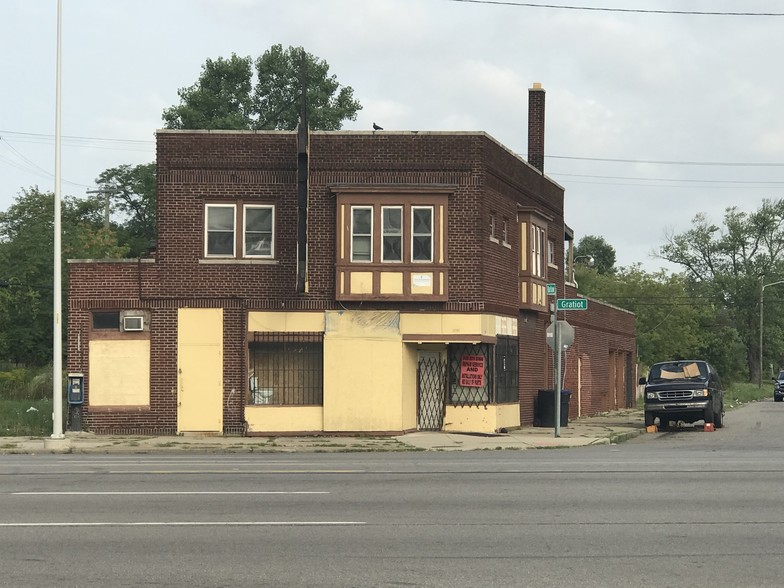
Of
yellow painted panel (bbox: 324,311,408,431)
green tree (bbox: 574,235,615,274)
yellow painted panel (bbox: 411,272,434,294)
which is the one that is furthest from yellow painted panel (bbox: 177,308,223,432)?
green tree (bbox: 574,235,615,274)

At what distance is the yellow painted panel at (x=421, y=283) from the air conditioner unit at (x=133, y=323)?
6.89 m

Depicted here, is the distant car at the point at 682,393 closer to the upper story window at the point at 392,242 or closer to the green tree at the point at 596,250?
the upper story window at the point at 392,242

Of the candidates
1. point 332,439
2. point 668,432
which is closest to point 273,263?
point 332,439

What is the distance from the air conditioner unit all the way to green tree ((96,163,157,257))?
54.5 meters

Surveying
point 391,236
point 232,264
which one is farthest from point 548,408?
point 232,264

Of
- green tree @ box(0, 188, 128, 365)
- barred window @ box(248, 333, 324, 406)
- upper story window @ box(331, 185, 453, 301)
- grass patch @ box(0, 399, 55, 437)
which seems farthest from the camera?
green tree @ box(0, 188, 128, 365)

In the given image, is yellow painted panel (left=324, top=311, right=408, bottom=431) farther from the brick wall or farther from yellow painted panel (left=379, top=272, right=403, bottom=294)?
yellow painted panel (left=379, top=272, right=403, bottom=294)

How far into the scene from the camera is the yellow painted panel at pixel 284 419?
27719 millimetres

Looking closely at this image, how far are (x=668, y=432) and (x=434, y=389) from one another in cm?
703

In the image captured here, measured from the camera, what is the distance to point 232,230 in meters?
28.0

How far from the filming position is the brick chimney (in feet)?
116

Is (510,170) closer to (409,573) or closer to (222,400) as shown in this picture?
(222,400)

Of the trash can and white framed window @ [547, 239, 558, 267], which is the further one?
white framed window @ [547, 239, 558, 267]

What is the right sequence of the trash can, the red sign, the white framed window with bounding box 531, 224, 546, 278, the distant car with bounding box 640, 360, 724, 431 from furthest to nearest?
the white framed window with bounding box 531, 224, 546, 278, the trash can, the distant car with bounding box 640, 360, 724, 431, the red sign
